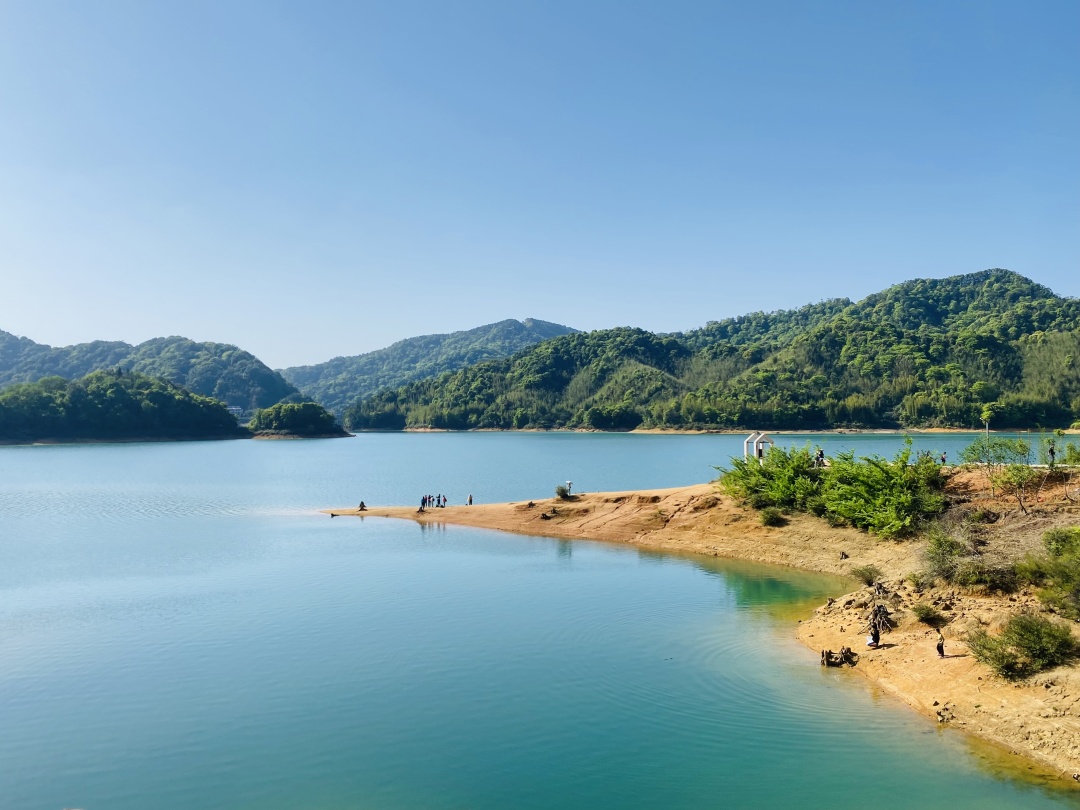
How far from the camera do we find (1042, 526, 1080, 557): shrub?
22.7m

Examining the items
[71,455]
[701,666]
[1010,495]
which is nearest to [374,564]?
[701,666]

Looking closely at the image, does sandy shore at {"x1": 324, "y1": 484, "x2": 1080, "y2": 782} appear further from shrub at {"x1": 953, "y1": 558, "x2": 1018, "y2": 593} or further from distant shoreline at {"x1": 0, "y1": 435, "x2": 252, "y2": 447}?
distant shoreline at {"x1": 0, "y1": 435, "x2": 252, "y2": 447}

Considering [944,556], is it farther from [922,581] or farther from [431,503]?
[431,503]

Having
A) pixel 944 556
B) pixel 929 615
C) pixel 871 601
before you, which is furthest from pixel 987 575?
pixel 871 601

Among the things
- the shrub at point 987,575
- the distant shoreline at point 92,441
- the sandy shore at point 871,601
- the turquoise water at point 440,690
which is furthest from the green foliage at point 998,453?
the distant shoreline at point 92,441

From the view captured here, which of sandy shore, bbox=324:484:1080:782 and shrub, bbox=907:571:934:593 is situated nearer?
sandy shore, bbox=324:484:1080:782

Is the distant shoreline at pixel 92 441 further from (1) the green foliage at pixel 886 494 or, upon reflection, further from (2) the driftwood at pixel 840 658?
(2) the driftwood at pixel 840 658

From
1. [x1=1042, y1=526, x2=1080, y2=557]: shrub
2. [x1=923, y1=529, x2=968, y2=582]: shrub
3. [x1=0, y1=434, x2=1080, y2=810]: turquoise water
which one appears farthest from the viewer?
[x1=923, y1=529, x2=968, y2=582]: shrub

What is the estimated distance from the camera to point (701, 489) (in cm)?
4853

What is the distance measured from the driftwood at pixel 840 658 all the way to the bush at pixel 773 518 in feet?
62.9

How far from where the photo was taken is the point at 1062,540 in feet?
77.5

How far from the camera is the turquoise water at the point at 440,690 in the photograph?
48.2 ft

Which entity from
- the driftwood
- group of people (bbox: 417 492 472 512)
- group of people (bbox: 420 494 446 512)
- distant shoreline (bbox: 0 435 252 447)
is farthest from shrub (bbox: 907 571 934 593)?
distant shoreline (bbox: 0 435 252 447)

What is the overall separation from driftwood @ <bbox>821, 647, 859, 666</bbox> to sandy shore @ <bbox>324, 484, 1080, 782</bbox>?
32 centimetres
